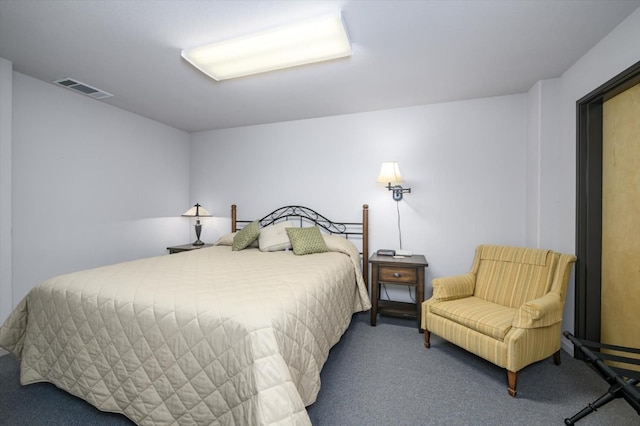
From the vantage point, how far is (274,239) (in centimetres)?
317

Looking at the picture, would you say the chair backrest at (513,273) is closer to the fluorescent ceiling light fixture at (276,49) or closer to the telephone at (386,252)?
the telephone at (386,252)

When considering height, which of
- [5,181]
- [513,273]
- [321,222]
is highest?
[5,181]

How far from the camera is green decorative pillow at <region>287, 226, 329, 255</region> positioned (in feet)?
9.59

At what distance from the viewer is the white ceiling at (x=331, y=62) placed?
1.66 metres

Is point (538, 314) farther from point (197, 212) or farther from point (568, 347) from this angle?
point (197, 212)

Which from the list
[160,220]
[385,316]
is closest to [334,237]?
[385,316]

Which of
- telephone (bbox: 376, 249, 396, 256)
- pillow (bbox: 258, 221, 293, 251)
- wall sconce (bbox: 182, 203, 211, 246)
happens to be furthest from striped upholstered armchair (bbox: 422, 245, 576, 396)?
wall sconce (bbox: 182, 203, 211, 246)

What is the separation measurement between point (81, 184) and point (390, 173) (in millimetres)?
3379

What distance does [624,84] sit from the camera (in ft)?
6.16

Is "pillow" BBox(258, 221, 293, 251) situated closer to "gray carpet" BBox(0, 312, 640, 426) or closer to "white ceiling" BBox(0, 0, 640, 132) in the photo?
"gray carpet" BBox(0, 312, 640, 426)

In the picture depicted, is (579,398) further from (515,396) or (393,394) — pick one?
(393,394)

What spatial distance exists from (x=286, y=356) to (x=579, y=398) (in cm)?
197

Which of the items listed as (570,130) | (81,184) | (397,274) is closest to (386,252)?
(397,274)

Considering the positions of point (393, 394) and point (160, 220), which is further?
point (160, 220)
